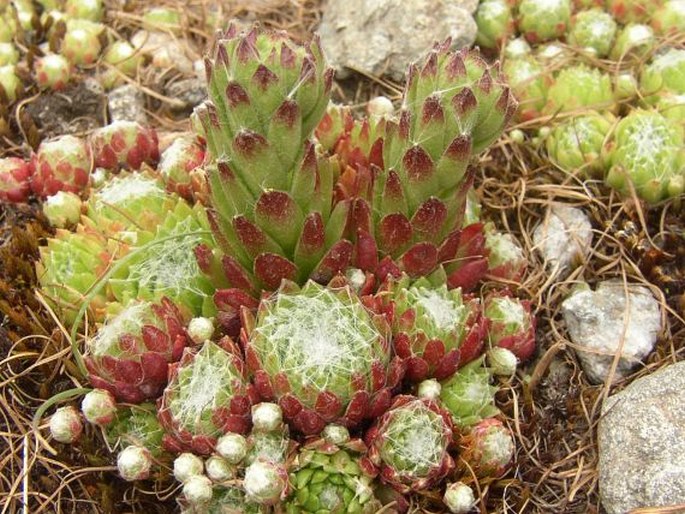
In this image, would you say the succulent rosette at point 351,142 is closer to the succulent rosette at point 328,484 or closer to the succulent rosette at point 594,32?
the succulent rosette at point 328,484

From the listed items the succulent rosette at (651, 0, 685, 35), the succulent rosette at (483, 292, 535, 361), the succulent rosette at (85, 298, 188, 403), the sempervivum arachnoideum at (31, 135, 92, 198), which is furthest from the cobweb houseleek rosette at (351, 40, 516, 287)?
the succulent rosette at (651, 0, 685, 35)

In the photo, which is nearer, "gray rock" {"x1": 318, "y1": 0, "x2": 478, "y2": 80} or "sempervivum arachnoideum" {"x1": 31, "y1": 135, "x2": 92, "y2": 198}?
"sempervivum arachnoideum" {"x1": 31, "y1": 135, "x2": 92, "y2": 198}

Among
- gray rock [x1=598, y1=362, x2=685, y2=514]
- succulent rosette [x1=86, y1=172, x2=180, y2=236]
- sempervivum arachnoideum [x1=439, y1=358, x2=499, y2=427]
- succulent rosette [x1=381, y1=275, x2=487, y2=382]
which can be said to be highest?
succulent rosette [x1=86, y1=172, x2=180, y2=236]

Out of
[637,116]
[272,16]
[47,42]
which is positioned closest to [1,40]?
[47,42]

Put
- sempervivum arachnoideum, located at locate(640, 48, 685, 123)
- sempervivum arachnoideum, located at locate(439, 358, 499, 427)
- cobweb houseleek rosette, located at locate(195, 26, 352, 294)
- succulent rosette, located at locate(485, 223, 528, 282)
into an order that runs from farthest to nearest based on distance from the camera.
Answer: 1. sempervivum arachnoideum, located at locate(640, 48, 685, 123)
2. succulent rosette, located at locate(485, 223, 528, 282)
3. sempervivum arachnoideum, located at locate(439, 358, 499, 427)
4. cobweb houseleek rosette, located at locate(195, 26, 352, 294)

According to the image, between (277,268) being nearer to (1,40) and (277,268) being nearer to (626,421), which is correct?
(626,421)

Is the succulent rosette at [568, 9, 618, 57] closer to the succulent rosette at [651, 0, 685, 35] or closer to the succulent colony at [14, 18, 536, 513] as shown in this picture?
the succulent rosette at [651, 0, 685, 35]
